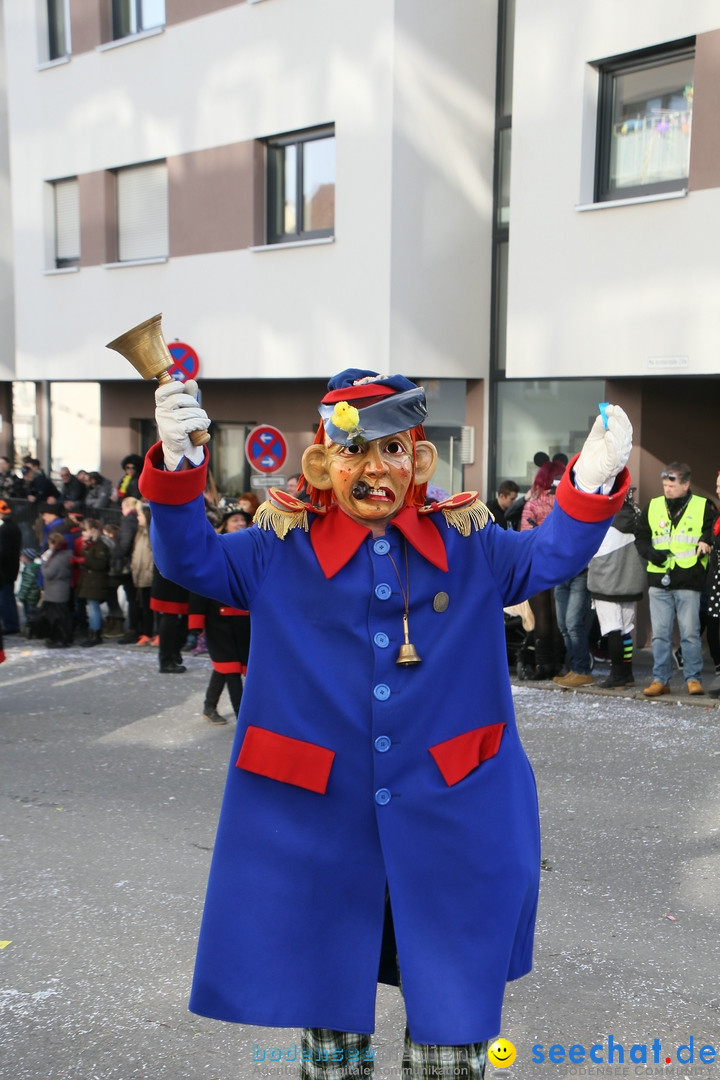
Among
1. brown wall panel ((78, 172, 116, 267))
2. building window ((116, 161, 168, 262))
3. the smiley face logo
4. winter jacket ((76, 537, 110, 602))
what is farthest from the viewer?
brown wall panel ((78, 172, 116, 267))

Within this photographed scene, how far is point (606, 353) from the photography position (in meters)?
10.7

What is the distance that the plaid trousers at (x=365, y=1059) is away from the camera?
2.73 meters

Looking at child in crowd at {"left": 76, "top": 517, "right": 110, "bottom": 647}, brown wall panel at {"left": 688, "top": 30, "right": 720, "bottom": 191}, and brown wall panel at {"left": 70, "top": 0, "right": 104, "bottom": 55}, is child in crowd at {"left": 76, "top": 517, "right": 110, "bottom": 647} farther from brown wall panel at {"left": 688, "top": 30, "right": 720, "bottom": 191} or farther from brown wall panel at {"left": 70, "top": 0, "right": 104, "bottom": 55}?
brown wall panel at {"left": 70, "top": 0, "right": 104, "bottom": 55}

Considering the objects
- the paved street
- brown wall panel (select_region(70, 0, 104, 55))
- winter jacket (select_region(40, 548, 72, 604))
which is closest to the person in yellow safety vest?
the paved street

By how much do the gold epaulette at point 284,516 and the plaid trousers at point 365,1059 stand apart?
126 cm

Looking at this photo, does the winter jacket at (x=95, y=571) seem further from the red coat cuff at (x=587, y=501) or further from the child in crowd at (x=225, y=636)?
the red coat cuff at (x=587, y=501)

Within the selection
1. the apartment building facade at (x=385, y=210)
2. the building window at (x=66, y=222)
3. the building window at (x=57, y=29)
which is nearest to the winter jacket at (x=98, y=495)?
the apartment building facade at (x=385, y=210)

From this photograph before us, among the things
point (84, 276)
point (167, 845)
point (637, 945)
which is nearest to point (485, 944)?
point (637, 945)

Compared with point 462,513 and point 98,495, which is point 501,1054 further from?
point 98,495

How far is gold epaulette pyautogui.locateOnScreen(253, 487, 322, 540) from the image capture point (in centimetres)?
296

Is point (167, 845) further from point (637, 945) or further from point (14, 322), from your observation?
point (14, 322)

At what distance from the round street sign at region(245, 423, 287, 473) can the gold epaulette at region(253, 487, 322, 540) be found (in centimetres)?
906

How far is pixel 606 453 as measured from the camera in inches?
108

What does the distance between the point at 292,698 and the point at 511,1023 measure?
1791 millimetres
